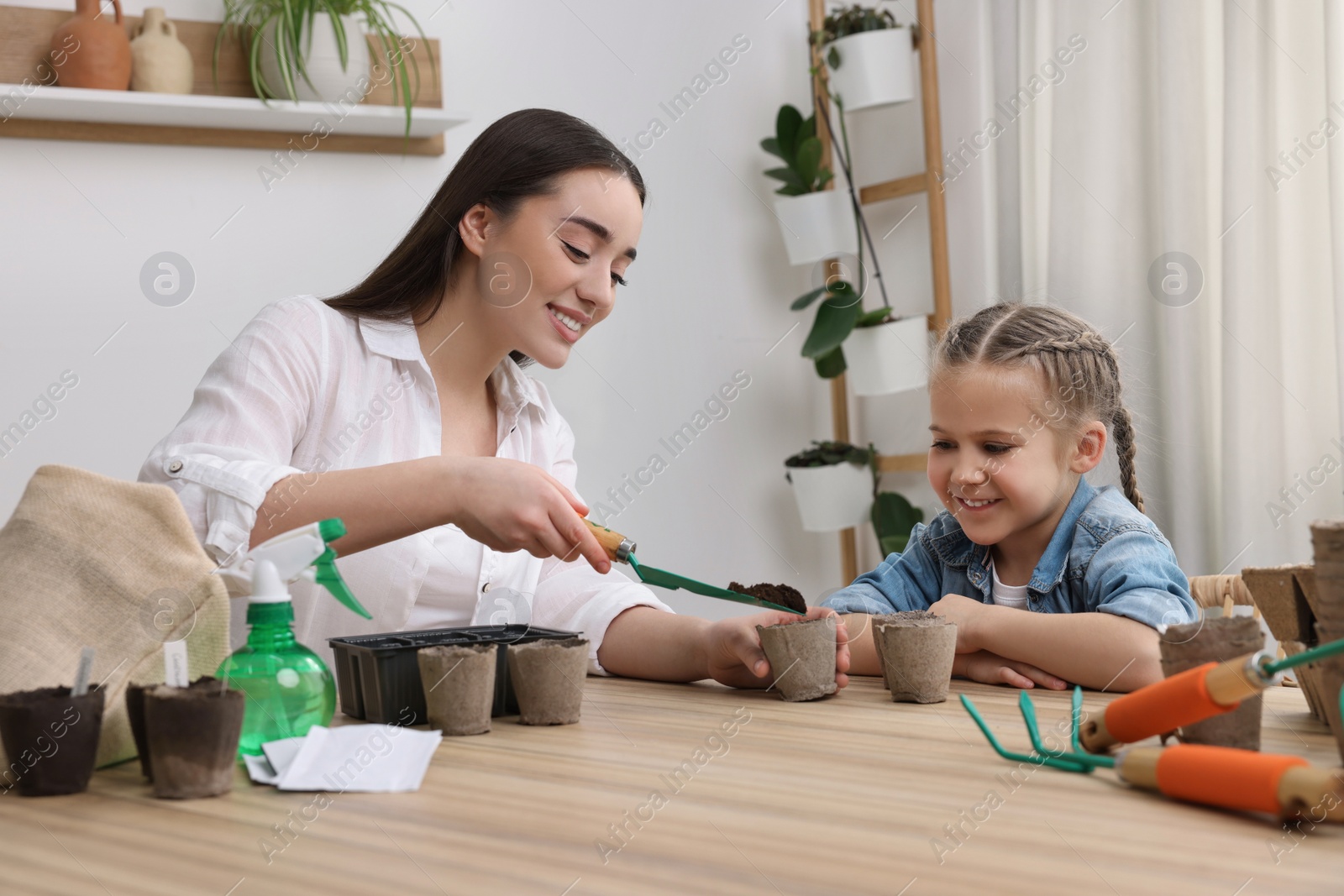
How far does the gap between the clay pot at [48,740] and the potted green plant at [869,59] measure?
8.00 ft

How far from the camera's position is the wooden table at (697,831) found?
21.0 inches

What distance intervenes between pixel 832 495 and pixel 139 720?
2.27 meters

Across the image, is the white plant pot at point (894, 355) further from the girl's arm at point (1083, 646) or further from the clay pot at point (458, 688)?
the clay pot at point (458, 688)

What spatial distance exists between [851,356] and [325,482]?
6.29 feet

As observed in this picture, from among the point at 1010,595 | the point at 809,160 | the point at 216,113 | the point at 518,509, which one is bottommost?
the point at 1010,595

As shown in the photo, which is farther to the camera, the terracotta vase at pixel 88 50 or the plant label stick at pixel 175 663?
the terracotta vase at pixel 88 50

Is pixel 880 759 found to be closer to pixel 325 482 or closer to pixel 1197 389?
pixel 325 482

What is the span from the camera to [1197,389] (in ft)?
7.30

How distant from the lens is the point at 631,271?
2916 mm

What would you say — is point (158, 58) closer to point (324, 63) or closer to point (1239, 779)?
point (324, 63)

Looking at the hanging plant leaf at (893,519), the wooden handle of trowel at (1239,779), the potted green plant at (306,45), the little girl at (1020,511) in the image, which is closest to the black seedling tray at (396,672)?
the little girl at (1020,511)

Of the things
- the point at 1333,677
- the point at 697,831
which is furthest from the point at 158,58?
the point at 1333,677

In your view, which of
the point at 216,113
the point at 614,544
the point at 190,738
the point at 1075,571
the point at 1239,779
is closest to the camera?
the point at 1239,779

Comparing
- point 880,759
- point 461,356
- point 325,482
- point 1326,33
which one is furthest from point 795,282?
point 880,759
